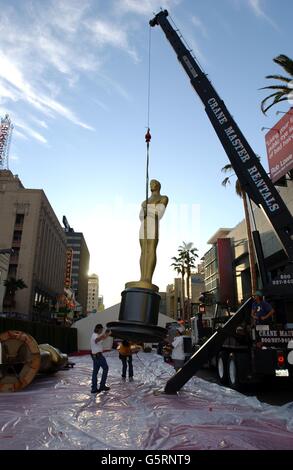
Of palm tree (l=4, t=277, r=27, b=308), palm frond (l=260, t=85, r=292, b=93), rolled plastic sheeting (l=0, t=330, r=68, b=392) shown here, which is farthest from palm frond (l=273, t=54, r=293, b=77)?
palm tree (l=4, t=277, r=27, b=308)

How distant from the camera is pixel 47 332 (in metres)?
25.4

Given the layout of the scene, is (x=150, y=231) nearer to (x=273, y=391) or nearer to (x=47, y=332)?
(x=273, y=391)

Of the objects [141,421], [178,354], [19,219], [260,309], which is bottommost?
[141,421]

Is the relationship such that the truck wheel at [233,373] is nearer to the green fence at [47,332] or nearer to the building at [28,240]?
the green fence at [47,332]

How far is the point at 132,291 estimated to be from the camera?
19.7ft

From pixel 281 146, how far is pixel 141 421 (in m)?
22.1

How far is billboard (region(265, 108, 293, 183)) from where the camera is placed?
74.1ft

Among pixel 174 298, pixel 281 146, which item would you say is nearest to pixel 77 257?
pixel 174 298

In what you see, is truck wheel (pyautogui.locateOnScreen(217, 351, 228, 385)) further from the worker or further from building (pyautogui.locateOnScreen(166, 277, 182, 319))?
building (pyautogui.locateOnScreen(166, 277, 182, 319))

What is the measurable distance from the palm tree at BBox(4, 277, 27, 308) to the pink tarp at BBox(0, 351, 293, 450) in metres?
51.3

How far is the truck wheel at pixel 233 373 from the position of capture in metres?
10.7

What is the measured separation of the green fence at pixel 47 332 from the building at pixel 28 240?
103 feet

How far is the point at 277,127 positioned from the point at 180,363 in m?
18.9
